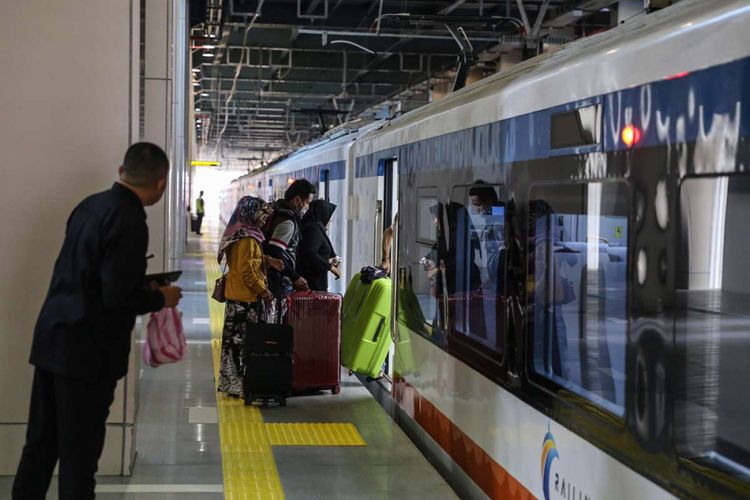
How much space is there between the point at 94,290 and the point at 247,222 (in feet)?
12.0

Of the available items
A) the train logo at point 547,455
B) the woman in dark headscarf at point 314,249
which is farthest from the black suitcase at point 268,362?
the train logo at point 547,455

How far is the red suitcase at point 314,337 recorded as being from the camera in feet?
27.9

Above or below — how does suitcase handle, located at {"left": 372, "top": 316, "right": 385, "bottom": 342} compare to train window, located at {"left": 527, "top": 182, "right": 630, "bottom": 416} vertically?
below

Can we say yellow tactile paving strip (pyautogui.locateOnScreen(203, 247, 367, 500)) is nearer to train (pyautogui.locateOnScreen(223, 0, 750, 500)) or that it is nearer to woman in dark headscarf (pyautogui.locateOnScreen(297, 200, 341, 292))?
train (pyautogui.locateOnScreen(223, 0, 750, 500))

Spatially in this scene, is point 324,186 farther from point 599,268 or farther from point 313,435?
point 599,268

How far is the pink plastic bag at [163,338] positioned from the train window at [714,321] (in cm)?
236

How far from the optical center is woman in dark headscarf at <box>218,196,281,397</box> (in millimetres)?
7906

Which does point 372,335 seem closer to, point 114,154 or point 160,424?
point 160,424

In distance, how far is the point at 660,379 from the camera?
3346mm

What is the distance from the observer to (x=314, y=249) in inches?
377

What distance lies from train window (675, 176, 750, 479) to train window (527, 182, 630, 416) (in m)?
0.39

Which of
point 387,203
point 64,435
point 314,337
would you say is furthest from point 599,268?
point 387,203

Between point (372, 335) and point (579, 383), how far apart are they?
4.68 metres

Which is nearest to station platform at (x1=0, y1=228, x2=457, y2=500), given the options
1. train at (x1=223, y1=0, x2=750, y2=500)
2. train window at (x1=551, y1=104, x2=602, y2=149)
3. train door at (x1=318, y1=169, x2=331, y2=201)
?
train at (x1=223, y1=0, x2=750, y2=500)
